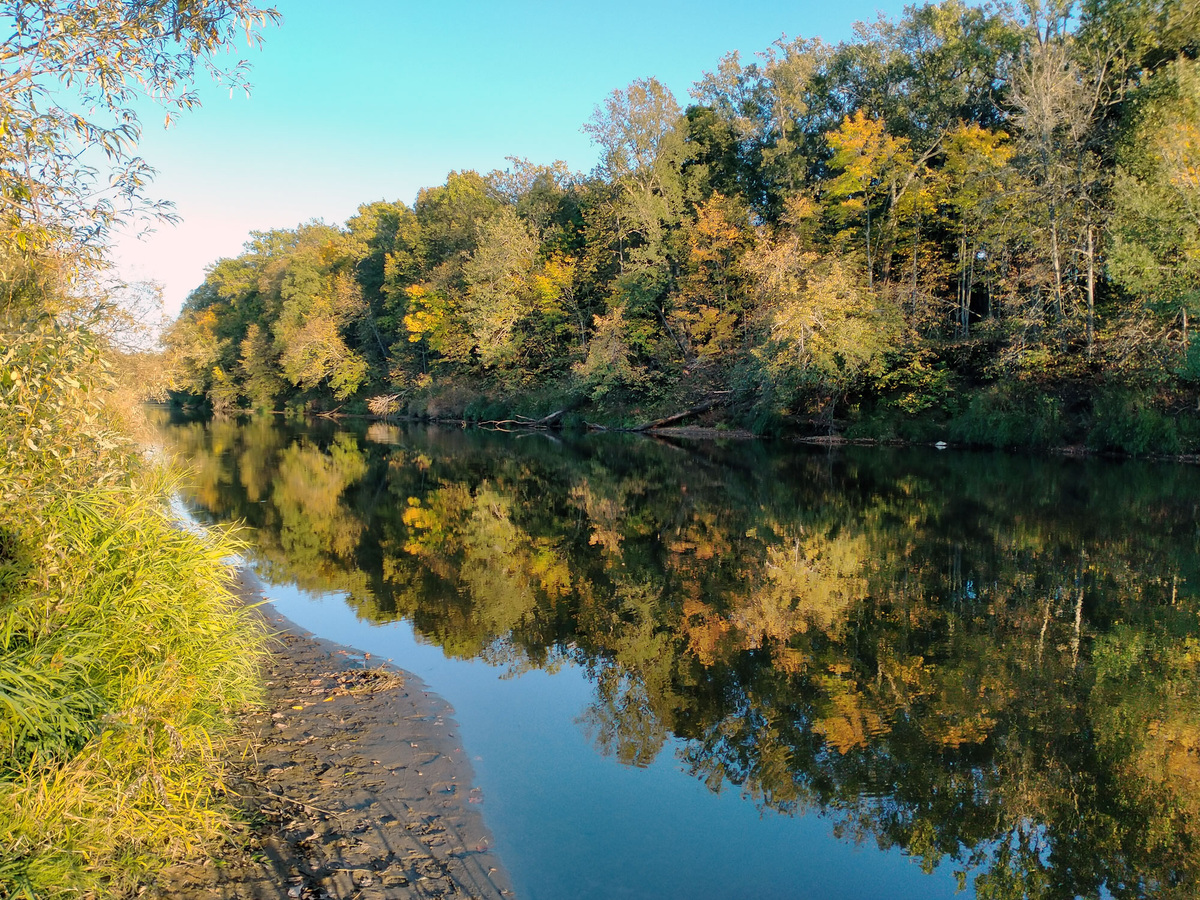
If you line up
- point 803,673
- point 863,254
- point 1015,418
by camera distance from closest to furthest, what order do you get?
point 803,673 → point 1015,418 → point 863,254

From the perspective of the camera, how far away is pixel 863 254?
123 feet

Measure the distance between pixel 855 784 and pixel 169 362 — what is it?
117 feet

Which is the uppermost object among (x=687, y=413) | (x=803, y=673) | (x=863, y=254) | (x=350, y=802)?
(x=863, y=254)

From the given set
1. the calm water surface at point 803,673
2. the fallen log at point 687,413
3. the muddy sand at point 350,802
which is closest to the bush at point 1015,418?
the calm water surface at point 803,673

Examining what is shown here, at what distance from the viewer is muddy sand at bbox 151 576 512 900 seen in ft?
14.8

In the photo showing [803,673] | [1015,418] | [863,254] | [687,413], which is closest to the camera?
[803,673]

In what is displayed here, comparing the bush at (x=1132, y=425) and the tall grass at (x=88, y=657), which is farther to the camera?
the bush at (x=1132, y=425)

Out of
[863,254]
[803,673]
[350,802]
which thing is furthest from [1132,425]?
[350,802]

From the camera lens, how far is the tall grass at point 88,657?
3.94m

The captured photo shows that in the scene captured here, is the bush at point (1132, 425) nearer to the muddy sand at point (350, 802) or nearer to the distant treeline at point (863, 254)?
the distant treeline at point (863, 254)

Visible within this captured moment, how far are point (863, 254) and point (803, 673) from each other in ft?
111

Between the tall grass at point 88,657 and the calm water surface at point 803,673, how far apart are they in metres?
2.32

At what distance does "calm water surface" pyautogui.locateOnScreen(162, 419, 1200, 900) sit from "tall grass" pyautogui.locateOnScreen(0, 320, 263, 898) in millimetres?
2319

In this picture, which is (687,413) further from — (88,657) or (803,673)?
(88,657)
